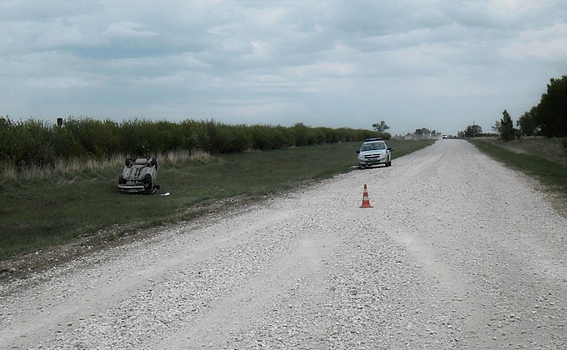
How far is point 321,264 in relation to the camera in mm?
9648

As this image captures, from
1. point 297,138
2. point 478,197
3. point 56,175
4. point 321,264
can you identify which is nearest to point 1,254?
point 321,264

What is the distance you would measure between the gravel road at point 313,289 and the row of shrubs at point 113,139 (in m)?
15.6

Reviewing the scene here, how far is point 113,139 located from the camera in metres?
36.1

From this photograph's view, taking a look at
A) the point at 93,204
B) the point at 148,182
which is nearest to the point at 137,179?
the point at 148,182

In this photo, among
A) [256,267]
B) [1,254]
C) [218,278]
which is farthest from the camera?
[1,254]

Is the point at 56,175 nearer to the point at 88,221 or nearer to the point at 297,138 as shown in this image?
the point at 88,221

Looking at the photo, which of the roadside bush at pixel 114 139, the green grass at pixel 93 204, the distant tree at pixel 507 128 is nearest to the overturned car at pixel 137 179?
the green grass at pixel 93 204

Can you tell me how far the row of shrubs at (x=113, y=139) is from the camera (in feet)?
90.3

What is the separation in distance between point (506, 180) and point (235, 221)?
48.1ft

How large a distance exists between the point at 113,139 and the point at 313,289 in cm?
2997

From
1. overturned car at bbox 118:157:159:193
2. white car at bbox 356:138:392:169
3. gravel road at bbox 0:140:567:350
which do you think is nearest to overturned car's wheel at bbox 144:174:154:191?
overturned car at bbox 118:157:159:193

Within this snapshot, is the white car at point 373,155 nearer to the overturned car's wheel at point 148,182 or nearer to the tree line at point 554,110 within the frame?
the overturned car's wheel at point 148,182

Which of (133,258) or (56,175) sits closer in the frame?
(133,258)

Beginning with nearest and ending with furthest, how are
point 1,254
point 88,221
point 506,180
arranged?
point 1,254 < point 88,221 < point 506,180
